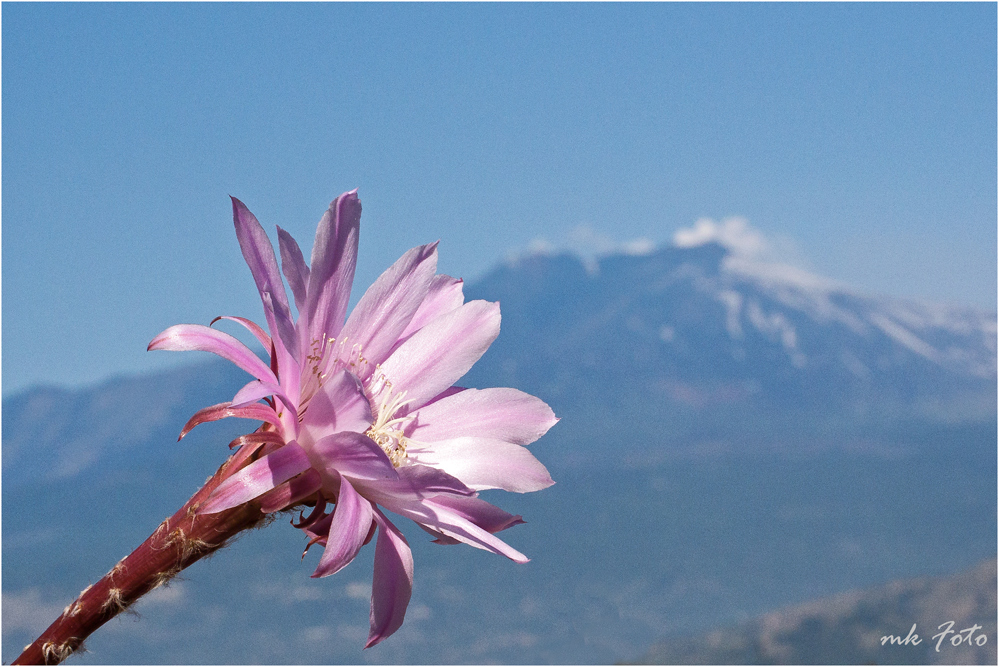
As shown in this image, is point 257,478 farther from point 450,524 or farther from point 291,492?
point 450,524

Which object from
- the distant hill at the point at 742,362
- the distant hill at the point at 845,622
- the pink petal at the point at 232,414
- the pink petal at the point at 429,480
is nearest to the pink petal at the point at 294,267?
the pink petal at the point at 232,414

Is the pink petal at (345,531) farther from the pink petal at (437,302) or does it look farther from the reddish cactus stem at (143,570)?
the pink petal at (437,302)

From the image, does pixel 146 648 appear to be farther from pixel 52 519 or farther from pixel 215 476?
pixel 215 476

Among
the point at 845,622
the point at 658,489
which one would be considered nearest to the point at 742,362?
the point at 658,489

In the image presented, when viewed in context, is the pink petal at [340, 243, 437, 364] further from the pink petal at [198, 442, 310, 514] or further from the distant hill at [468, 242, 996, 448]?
the distant hill at [468, 242, 996, 448]

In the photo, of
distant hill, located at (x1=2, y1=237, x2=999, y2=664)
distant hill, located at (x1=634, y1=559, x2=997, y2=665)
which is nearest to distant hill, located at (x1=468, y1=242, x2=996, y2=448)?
distant hill, located at (x1=2, y1=237, x2=999, y2=664)

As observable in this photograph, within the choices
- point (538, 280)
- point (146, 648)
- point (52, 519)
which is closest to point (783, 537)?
point (538, 280)

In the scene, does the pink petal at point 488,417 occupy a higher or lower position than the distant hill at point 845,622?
lower
